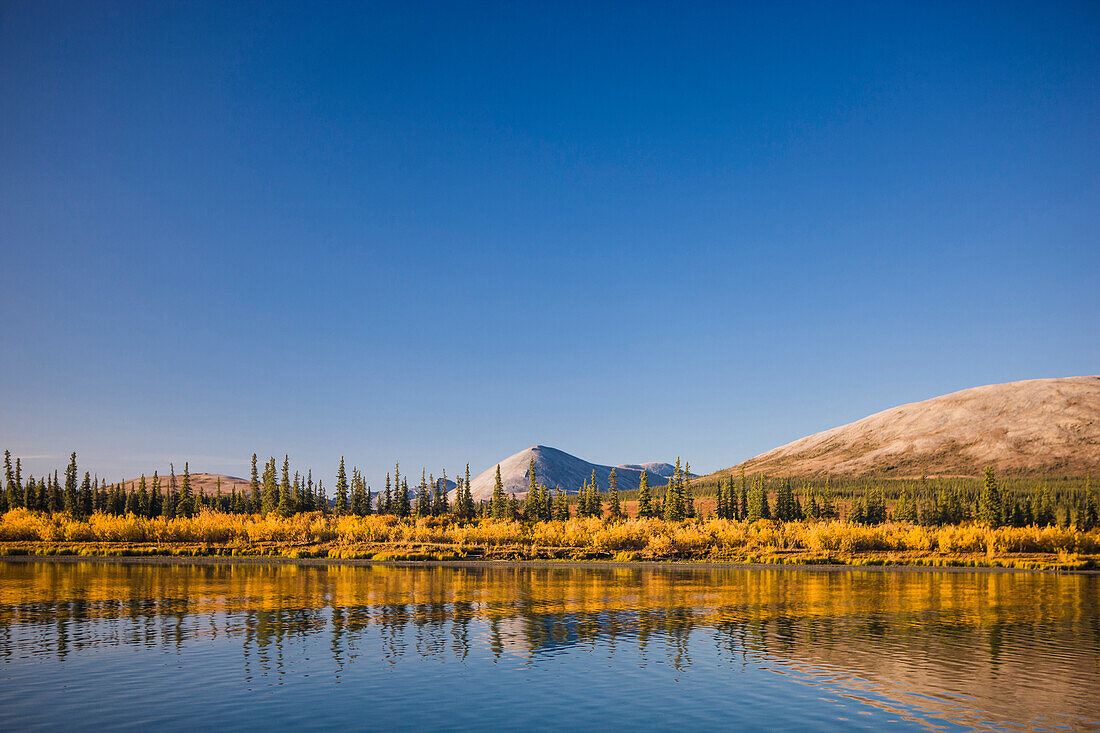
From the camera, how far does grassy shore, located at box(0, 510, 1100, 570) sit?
4483 inches

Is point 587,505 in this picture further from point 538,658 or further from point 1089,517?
point 538,658

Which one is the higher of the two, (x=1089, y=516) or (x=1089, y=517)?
(x=1089, y=516)

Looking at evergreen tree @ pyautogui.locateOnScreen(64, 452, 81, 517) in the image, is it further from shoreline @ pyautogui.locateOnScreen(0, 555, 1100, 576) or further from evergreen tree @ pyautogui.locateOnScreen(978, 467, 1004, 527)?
evergreen tree @ pyautogui.locateOnScreen(978, 467, 1004, 527)

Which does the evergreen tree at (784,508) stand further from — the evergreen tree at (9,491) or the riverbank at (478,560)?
the evergreen tree at (9,491)

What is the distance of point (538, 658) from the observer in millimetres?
38094

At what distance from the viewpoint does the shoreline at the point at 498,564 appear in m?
102

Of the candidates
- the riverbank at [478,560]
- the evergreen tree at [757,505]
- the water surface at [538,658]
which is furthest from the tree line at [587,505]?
the water surface at [538,658]

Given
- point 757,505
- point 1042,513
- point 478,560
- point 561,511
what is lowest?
point 478,560

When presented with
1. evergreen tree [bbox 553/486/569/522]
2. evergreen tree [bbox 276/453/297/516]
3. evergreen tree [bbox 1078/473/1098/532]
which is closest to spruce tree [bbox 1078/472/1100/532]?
evergreen tree [bbox 1078/473/1098/532]

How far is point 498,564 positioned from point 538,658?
7067 cm

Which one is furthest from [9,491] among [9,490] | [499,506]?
[499,506]

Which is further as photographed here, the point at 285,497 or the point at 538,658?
the point at 285,497

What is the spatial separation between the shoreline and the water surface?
34.0 metres

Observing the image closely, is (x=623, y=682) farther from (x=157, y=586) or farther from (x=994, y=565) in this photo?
(x=994, y=565)
